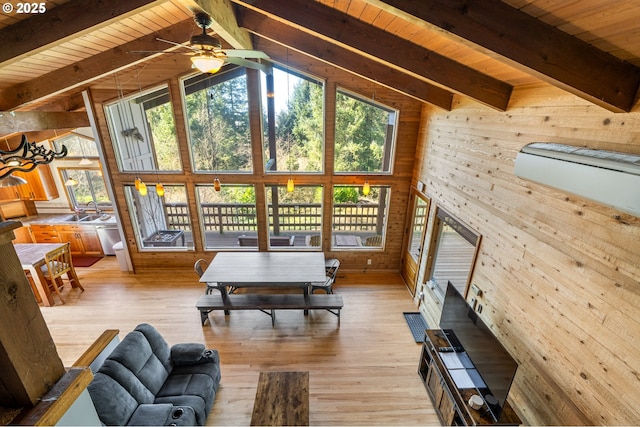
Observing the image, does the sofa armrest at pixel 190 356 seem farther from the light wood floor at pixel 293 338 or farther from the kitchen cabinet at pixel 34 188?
the kitchen cabinet at pixel 34 188

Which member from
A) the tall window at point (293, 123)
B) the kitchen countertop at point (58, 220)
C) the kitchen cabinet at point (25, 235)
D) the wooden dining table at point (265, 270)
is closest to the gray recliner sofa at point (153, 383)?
the wooden dining table at point (265, 270)

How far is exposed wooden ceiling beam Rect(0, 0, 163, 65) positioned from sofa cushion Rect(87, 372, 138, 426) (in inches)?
123

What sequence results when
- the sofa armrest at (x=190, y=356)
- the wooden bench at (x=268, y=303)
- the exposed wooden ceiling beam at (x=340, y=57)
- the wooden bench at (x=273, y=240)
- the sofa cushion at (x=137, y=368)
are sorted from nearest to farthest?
1. the sofa cushion at (x=137, y=368)
2. the sofa armrest at (x=190, y=356)
3. the exposed wooden ceiling beam at (x=340, y=57)
4. the wooden bench at (x=268, y=303)
5. the wooden bench at (x=273, y=240)

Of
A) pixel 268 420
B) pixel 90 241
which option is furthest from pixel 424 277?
pixel 90 241

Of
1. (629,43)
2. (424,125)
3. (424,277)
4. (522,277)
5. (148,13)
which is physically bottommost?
(424,277)

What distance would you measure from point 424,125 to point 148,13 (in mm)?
4422

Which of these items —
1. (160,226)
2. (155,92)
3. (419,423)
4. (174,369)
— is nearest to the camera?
(419,423)

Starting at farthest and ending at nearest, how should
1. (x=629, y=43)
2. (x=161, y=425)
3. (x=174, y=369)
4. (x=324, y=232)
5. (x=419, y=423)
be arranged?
(x=324, y=232), (x=174, y=369), (x=419, y=423), (x=161, y=425), (x=629, y=43)

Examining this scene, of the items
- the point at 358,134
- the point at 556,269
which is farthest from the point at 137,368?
the point at 358,134

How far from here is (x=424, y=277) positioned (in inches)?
195

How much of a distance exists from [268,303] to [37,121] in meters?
4.45

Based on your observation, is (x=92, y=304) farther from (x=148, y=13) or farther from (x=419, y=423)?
(x=419, y=423)

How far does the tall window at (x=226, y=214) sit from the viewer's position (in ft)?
19.5

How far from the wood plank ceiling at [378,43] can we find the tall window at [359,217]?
7.72 feet
